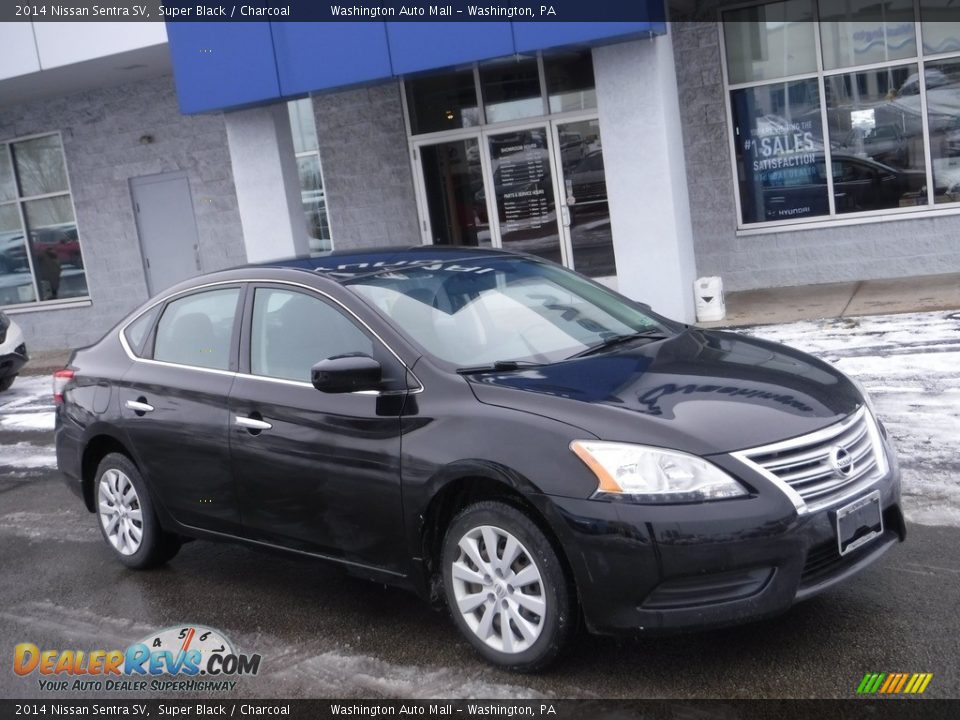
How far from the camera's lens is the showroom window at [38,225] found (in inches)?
685

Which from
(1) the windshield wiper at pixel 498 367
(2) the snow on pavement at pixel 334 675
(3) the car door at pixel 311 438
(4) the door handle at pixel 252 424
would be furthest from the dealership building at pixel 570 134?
(1) the windshield wiper at pixel 498 367

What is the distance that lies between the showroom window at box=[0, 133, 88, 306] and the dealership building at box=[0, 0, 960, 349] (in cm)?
143

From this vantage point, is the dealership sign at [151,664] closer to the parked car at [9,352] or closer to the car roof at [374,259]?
the car roof at [374,259]

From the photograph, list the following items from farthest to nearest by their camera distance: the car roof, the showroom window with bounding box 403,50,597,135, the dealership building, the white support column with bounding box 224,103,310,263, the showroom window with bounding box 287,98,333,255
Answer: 1. the showroom window with bounding box 287,98,333,255
2. the showroom window with bounding box 403,50,597,135
3. the white support column with bounding box 224,103,310,263
4. the dealership building
5. the car roof

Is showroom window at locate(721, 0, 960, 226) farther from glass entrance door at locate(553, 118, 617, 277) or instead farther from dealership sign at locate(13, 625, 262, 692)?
dealership sign at locate(13, 625, 262, 692)

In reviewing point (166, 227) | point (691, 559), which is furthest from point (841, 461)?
point (166, 227)

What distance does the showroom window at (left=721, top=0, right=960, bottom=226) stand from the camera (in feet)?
39.8

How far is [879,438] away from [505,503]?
63.3 inches

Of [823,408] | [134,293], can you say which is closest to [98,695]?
[823,408]

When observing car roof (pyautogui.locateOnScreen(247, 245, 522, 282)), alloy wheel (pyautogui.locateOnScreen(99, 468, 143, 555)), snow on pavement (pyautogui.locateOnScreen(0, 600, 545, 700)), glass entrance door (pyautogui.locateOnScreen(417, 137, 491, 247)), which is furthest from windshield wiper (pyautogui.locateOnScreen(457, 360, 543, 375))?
glass entrance door (pyautogui.locateOnScreen(417, 137, 491, 247))

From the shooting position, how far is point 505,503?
4281mm

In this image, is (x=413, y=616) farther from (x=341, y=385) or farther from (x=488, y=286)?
(x=488, y=286)

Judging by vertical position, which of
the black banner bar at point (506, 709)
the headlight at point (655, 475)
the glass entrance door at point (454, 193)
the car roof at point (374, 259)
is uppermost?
the glass entrance door at point (454, 193)

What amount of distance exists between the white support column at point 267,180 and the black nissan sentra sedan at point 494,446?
7197 mm
